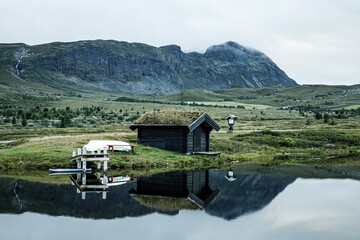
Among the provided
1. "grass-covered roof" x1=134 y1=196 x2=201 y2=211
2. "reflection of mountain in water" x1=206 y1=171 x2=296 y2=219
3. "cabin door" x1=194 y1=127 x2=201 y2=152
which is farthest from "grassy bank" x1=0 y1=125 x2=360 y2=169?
"grass-covered roof" x1=134 y1=196 x2=201 y2=211

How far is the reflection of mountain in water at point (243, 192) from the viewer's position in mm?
17125

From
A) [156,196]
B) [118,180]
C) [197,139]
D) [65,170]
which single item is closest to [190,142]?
[197,139]

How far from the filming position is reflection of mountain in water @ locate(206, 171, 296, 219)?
17125mm

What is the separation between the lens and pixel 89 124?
6606 centimetres

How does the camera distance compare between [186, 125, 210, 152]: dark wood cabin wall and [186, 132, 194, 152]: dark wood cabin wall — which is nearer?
[186, 132, 194, 152]: dark wood cabin wall

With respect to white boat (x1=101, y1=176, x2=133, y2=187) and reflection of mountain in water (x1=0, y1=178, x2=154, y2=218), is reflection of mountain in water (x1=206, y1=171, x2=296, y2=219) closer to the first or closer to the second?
reflection of mountain in water (x1=0, y1=178, x2=154, y2=218)

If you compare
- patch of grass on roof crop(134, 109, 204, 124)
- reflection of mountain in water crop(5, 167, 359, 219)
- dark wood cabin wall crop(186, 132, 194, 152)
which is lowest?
reflection of mountain in water crop(5, 167, 359, 219)

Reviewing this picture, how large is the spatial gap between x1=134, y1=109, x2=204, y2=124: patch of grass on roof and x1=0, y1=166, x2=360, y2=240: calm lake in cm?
968

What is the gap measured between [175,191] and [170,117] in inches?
594

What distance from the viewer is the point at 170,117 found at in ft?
117

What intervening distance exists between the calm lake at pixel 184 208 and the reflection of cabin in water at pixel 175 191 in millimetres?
43

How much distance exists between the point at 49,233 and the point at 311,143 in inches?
1520

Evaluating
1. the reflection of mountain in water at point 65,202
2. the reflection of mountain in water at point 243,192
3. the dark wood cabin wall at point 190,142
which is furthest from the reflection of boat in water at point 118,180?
the dark wood cabin wall at point 190,142

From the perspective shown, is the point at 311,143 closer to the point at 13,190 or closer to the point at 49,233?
the point at 13,190
